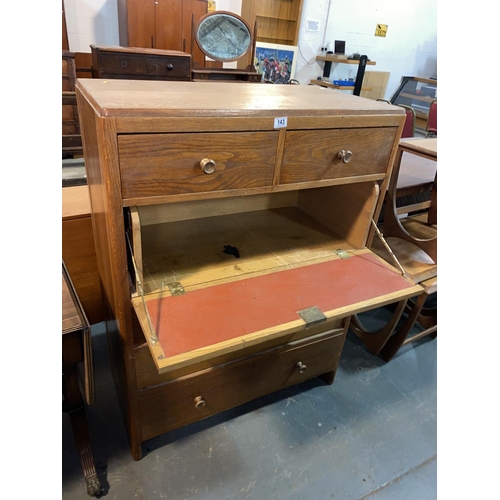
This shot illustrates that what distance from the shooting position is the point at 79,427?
4.53 feet

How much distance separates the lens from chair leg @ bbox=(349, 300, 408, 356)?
1.92 meters

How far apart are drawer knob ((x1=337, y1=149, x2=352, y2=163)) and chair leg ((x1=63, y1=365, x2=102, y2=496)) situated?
3.62 ft

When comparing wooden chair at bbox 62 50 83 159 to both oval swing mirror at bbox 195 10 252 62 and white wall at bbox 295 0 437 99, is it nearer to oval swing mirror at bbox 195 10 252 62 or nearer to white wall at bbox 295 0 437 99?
oval swing mirror at bbox 195 10 252 62

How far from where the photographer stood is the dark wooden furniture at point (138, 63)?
2703 millimetres

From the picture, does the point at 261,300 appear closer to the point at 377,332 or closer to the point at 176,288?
the point at 176,288

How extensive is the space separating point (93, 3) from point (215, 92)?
292cm

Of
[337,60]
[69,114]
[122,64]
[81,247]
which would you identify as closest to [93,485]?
[81,247]

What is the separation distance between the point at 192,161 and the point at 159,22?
2785mm

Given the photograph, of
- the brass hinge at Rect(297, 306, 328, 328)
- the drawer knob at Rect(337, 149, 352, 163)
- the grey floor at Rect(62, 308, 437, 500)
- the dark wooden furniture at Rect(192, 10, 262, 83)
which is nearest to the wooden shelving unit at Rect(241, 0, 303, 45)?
the dark wooden furniture at Rect(192, 10, 262, 83)

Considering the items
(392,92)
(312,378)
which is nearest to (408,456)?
(312,378)

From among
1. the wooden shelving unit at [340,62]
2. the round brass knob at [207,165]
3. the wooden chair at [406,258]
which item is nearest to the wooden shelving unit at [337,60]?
the wooden shelving unit at [340,62]

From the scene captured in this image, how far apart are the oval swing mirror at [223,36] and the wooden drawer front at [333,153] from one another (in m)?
1.94

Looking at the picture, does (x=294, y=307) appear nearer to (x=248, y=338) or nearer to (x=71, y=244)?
(x=248, y=338)

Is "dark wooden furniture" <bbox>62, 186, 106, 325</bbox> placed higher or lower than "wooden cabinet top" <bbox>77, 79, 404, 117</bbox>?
lower
